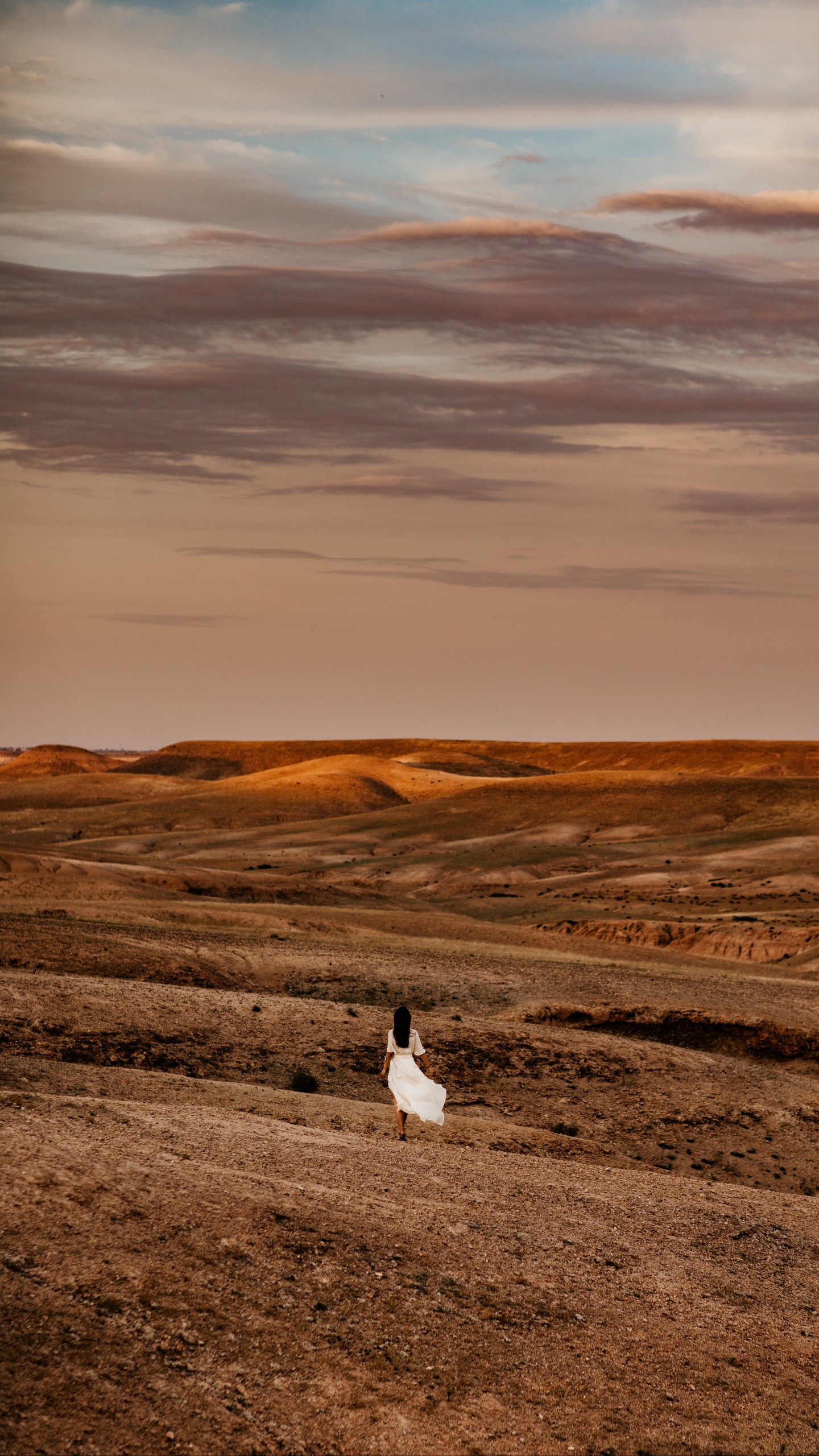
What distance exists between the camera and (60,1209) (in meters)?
10.4

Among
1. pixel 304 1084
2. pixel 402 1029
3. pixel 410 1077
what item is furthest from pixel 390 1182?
pixel 304 1084

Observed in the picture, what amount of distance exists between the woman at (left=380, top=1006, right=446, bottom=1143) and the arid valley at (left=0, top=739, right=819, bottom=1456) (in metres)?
0.65

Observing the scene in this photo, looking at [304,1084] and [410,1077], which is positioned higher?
[410,1077]

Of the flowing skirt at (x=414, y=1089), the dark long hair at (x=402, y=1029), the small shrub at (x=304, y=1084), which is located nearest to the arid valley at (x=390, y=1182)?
the small shrub at (x=304, y=1084)

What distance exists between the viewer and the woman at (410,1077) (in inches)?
612

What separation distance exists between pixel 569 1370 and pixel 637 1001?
21686mm

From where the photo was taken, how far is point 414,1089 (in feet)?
51.3

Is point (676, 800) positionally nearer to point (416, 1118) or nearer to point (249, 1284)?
point (416, 1118)

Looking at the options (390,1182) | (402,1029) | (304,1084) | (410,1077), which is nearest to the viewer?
(390,1182)

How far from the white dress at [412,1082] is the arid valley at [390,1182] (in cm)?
63

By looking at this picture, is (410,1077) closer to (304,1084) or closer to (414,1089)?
(414,1089)

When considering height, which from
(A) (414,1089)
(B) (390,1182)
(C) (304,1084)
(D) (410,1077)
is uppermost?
(D) (410,1077)

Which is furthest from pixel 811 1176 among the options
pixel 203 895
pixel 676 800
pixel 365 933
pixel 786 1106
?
pixel 676 800

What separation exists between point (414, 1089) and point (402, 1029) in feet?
2.68
